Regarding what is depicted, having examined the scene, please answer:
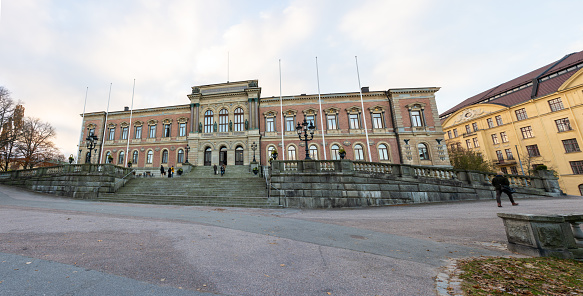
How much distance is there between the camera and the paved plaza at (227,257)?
2924 mm

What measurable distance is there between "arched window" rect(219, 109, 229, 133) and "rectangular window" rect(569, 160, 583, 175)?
4862 centimetres

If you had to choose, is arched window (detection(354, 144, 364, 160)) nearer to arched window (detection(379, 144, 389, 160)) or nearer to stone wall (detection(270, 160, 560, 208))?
arched window (detection(379, 144, 389, 160))

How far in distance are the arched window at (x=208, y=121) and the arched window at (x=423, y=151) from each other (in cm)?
2904

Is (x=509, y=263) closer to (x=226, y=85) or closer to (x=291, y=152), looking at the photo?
(x=291, y=152)

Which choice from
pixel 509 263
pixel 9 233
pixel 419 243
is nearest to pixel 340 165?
pixel 419 243

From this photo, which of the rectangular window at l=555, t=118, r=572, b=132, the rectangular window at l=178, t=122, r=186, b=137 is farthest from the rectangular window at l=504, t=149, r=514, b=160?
the rectangular window at l=178, t=122, r=186, b=137

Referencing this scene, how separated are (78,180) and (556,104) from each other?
59187mm

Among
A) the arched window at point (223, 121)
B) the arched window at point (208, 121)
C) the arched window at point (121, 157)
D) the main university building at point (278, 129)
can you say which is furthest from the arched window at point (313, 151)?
the arched window at point (121, 157)

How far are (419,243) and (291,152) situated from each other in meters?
25.0

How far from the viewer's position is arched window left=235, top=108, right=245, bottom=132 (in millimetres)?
31242

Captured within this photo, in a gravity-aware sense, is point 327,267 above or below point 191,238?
below

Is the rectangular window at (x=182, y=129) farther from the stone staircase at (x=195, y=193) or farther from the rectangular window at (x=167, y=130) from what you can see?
the stone staircase at (x=195, y=193)

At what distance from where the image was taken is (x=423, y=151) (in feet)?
95.1

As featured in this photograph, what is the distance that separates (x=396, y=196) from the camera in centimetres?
1432
